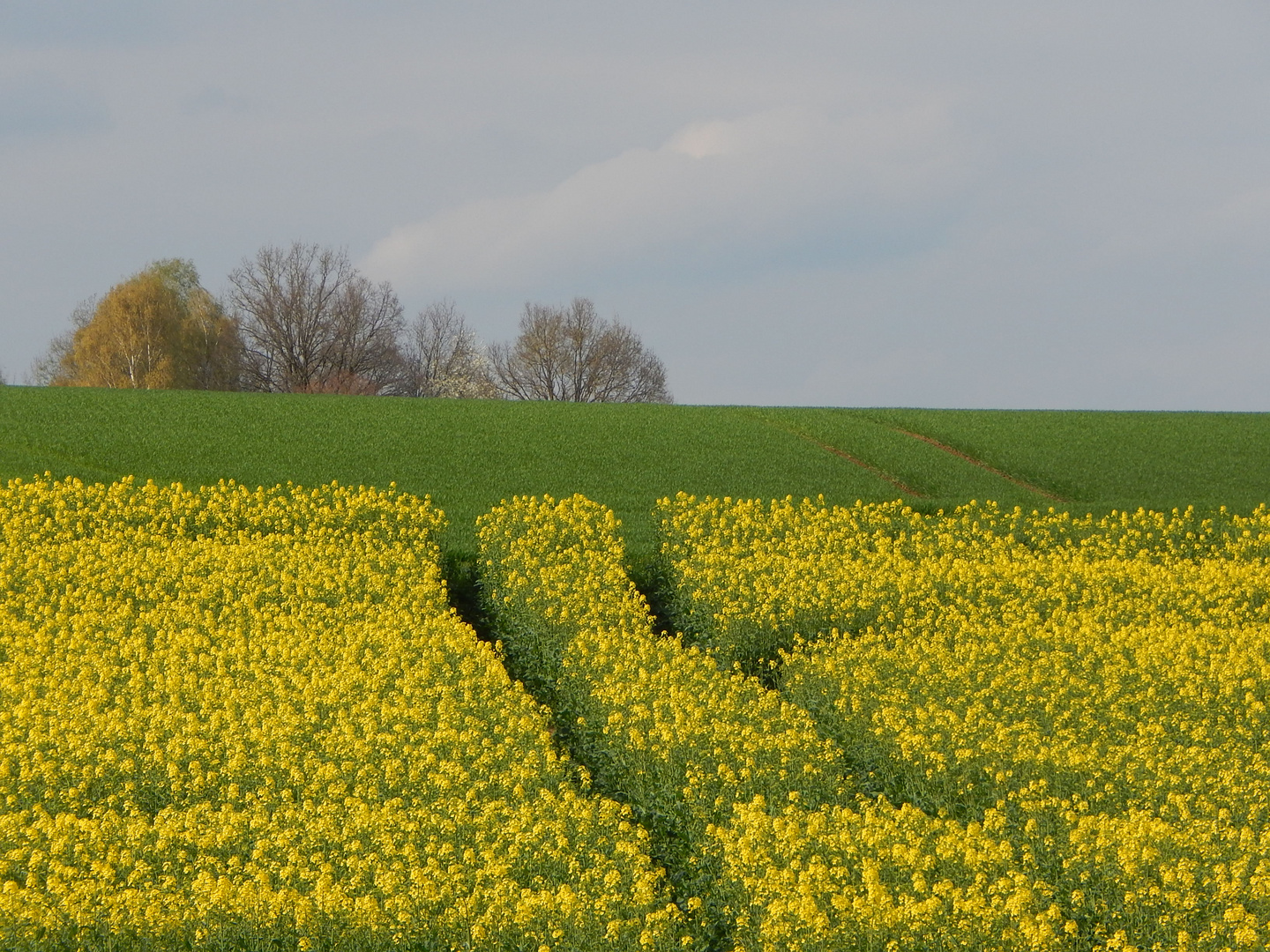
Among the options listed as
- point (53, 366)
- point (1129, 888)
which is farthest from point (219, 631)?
point (53, 366)

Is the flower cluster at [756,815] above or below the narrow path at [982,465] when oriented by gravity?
below

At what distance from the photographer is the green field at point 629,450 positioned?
2800 cm

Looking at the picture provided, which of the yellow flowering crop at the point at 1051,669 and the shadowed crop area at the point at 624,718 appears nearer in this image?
the shadowed crop area at the point at 624,718

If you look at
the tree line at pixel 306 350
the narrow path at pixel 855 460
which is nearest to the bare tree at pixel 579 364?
the tree line at pixel 306 350

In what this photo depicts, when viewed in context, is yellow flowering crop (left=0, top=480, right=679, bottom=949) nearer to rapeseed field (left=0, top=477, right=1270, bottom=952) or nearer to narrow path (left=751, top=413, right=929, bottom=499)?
rapeseed field (left=0, top=477, right=1270, bottom=952)

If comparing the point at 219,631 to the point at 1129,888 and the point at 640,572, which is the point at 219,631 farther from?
the point at 1129,888

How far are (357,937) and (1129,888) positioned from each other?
5.89 m

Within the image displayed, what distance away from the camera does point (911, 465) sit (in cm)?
3170

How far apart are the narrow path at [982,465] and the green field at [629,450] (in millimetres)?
99

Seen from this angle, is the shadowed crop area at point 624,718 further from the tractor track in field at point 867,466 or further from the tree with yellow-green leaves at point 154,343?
the tree with yellow-green leaves at point 154,343

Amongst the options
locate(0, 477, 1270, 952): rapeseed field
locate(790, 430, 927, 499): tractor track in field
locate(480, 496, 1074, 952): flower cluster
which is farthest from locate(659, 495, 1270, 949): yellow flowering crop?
locate(790, 430, 927, 499): tractor track in field

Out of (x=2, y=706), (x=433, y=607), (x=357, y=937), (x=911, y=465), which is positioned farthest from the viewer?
(x=911, y=465)

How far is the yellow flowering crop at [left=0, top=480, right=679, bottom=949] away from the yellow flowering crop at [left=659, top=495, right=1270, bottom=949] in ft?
11.2

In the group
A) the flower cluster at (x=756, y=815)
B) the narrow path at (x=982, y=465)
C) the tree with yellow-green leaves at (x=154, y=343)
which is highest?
the tree with yellow-green leaves at (x=154, y=343)
